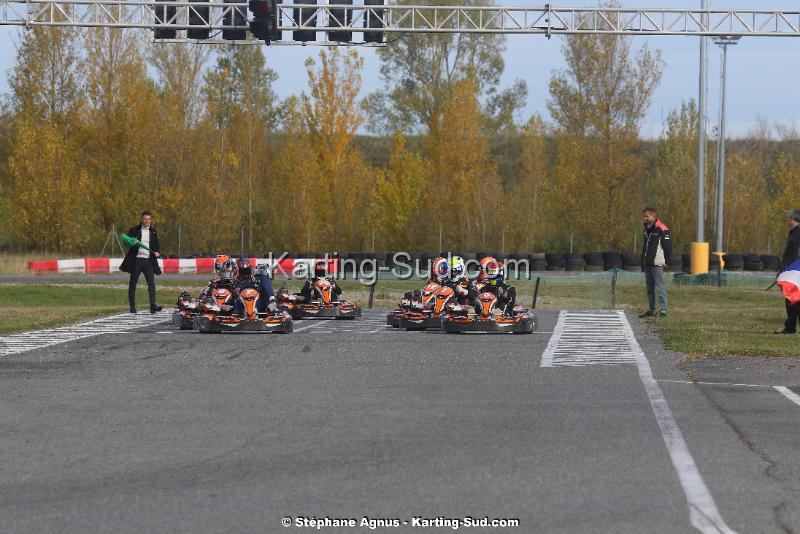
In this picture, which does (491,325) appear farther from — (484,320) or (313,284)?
(313,284)

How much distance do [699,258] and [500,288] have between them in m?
23.2

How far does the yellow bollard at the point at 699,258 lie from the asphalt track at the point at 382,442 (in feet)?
88.8

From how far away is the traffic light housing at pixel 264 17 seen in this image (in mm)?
27547

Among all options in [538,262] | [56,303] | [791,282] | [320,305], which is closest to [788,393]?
[791,282]

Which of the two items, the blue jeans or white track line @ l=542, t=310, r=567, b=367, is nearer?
white track line @ l=542, t=310, r=567, b=367

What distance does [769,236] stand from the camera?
55438 millimetres

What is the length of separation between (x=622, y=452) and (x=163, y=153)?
49962 mm

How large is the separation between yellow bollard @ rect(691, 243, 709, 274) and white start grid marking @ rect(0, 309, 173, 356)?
22.4 meters

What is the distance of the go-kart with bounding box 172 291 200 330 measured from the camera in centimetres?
2006

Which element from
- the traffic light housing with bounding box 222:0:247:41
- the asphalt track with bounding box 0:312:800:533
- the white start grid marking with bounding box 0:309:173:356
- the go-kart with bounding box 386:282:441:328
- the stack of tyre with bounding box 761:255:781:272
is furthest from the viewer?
the stack of tyre with bounding box 761:255:781:272

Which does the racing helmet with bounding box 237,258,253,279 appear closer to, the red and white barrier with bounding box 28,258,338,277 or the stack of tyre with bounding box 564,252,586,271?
the red and white barrier with bounding box 28,258,338,277

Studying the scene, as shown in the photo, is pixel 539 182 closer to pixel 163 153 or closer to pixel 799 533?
pixel 163 153

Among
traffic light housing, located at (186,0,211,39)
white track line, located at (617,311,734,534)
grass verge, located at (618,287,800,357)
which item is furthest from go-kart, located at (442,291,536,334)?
traffic light housing, located at (186,0,211,39)

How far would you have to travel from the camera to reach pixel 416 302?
67.5 feet
